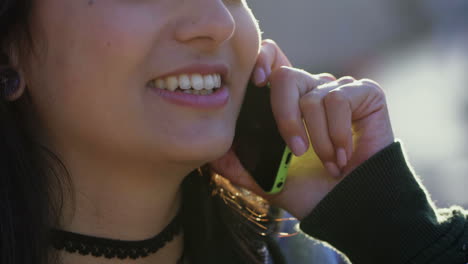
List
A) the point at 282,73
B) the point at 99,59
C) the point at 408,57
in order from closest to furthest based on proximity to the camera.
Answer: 1. the point at 99,59
2. the point at 282,73
3. the point at 408,57

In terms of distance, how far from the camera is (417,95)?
27.1 feet

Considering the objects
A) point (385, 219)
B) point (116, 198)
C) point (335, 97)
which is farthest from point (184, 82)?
point (385, 219)

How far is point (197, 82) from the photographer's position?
6.37ft

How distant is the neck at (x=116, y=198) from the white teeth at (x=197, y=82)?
0.23m

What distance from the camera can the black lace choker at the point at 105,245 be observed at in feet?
6.28

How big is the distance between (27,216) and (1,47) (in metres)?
0.45

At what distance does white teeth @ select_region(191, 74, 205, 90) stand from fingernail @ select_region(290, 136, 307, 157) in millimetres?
356

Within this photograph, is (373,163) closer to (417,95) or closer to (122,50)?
(122,50)

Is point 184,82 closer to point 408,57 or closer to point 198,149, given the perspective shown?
point 198,149

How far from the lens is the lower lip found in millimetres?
1882

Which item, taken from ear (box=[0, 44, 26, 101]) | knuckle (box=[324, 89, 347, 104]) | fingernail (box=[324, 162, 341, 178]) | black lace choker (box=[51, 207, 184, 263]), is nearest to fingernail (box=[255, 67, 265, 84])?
knuckle (box=[324, 89, 347, 104])

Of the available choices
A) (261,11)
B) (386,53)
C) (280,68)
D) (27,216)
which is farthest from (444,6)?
(27,216)

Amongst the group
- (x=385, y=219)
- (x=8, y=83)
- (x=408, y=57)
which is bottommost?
(x=408, y=57)

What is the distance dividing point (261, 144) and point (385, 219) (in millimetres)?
464
